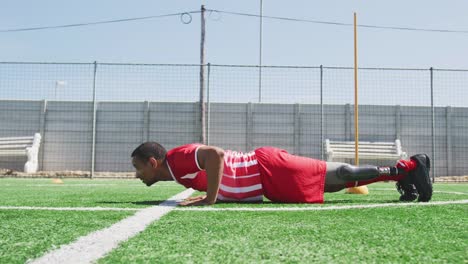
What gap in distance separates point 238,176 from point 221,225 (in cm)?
135

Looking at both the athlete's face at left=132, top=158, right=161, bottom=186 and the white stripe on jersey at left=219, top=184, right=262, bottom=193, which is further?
the white stripe on jersey at left=219, top=184, right=262, bottom=193

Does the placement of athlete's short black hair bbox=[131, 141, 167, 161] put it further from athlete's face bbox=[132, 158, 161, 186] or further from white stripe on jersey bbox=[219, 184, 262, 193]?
white stripe on jersey bbox=[219, 184, 262, 193]

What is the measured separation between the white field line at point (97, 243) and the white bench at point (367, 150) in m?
9.42

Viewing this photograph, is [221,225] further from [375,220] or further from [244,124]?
[244,124]

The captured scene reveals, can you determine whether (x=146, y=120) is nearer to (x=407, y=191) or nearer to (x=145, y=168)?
(x=145, y=168)

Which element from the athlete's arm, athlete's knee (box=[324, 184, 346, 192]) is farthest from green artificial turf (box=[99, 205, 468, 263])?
athlete's knee (box=[324, 184, 346, 192])

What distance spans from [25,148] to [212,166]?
1042cm

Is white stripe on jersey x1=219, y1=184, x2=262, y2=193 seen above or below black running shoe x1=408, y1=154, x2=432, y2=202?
below

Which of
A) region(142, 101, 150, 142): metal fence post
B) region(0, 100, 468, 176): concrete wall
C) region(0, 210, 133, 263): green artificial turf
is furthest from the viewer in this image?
region(142, 101, 150, 142): metal fence post

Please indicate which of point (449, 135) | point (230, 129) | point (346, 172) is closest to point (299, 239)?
point (346, 172)

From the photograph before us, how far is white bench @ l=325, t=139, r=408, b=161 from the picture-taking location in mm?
11377

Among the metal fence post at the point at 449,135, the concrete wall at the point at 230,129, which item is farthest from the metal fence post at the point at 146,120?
the metal fence post at the point at 449,135

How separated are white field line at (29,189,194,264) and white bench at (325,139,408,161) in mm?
9416

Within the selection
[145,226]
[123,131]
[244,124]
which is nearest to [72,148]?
[123,131]
